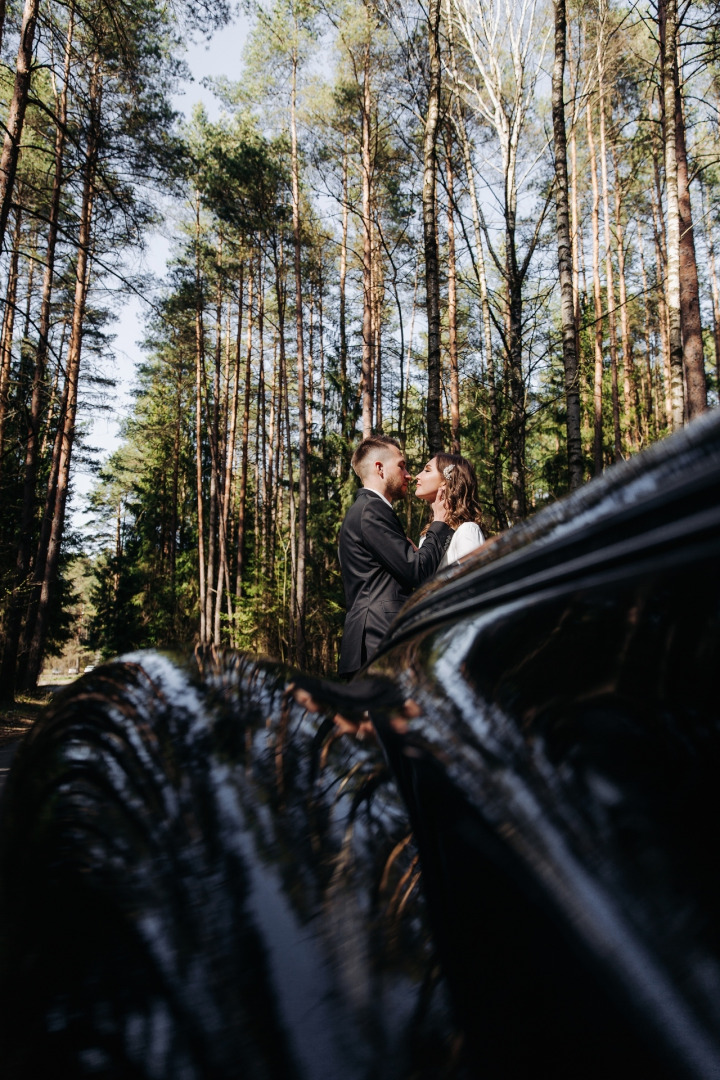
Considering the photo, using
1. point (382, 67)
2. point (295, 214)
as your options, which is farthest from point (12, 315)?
point (382, 67)

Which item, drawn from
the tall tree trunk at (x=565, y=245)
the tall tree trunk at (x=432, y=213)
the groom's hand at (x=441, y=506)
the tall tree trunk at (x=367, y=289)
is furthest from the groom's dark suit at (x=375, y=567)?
the tall tree trunk at (x=367, y=289)

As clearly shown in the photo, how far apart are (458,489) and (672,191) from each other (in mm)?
6806

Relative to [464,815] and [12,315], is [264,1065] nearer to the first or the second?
[464,815]

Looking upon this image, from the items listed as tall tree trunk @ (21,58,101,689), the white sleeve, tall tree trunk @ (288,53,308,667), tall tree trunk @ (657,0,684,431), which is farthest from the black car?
tall tree trunk @ (21,58,101,689)

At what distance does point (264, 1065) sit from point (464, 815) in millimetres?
227

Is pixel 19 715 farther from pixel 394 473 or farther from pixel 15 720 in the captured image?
pixel 394 473

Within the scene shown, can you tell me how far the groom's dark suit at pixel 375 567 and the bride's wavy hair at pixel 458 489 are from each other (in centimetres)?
14

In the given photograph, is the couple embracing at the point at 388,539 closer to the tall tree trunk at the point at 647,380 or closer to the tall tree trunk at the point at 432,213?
the tall tree trunk at the point at 432,213

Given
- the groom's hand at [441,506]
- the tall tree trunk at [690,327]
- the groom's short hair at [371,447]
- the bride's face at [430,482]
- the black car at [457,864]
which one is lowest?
the black car at [457,864]

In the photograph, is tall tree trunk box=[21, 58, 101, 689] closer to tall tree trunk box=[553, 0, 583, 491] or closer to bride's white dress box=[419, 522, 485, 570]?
tall tree trunk box=[553, 0, 583, 491]

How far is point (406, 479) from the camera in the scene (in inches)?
130

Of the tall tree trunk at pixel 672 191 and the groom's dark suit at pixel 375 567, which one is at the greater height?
the tall tree trunk at pixel 672 191

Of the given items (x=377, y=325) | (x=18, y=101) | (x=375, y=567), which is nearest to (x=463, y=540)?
(x=375, y=567)

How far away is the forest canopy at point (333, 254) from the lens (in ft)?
26.2
